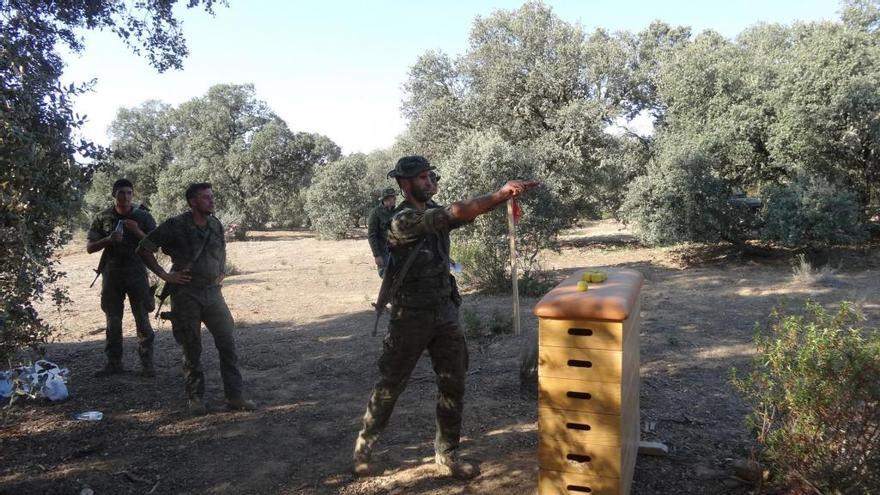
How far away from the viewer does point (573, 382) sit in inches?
116

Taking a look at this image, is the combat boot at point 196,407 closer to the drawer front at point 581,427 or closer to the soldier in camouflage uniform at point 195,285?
the soldier in camouflage uniform at point 195,285

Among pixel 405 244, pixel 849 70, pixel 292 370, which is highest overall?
pixel 849 70

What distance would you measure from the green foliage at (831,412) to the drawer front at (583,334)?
3.42ft

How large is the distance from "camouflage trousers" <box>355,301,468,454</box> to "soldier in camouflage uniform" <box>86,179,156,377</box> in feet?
11.1

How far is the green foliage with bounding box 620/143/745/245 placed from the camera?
487 inches

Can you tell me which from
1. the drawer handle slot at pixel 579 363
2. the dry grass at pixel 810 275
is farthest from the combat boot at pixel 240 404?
the dry grass at pixel 810 275

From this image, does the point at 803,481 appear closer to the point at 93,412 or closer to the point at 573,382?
the point at 573,382

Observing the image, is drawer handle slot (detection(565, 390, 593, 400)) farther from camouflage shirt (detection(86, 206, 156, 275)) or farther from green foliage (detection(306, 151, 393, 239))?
green foliage (detection(306, 151, 393, 239))

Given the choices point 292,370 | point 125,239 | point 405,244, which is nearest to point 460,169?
point 292,370

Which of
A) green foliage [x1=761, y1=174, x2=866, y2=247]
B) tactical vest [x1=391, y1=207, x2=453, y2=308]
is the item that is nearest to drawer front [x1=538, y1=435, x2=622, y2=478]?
tactical vest [x1=391, y1=207, x2=453, y2=308]

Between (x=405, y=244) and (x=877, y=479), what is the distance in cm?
284

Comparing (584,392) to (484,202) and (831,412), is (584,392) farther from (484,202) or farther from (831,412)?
(831,412)

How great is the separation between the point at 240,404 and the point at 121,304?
200 cm

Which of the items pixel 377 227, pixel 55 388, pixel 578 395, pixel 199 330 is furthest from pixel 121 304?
pixel 578 395
